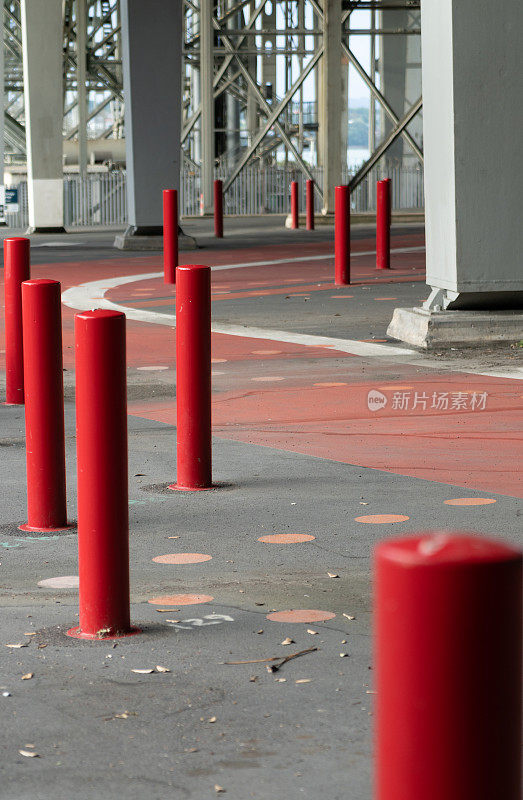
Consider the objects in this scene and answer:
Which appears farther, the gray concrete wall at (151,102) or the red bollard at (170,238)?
the gray concrete wall at (151,102)

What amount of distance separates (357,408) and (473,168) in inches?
107

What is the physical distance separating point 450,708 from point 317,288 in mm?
13922

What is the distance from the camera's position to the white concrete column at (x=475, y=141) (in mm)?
9547

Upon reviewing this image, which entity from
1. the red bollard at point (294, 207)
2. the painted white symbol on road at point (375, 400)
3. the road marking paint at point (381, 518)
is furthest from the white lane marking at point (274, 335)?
the red bollard at point (294, 207)

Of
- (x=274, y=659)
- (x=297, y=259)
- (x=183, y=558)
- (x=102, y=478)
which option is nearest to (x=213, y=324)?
(x=183, y=558)

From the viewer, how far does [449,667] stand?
1507mm

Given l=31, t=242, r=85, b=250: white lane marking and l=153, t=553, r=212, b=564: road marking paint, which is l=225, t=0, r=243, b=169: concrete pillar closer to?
l=31, t=242, r=85, b=250: white lane marking

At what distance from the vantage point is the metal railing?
105ft

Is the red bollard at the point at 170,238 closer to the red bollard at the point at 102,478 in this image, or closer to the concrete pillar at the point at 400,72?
the red bollard at the point at 102,478

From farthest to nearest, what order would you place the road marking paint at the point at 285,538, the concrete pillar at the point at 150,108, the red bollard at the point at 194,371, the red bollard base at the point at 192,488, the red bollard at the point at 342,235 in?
the concrete pillar at the point at 150,108 → the red bollard at the point at 342,235 → the red bollard base at the point at 192,488 → the red bollard at the point at 194,371 → the road marking paint at the point at 285,538

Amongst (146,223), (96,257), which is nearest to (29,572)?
(96,257)

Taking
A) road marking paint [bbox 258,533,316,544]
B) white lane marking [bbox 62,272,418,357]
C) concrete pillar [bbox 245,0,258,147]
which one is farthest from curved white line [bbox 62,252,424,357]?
concrete pillar [bbox 245,0,258,147]

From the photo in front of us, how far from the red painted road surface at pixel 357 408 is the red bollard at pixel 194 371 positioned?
3.05ft

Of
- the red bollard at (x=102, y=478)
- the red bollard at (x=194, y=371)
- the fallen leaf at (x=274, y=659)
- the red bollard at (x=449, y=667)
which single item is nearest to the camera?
the red bollard at (x=449, y=667)
